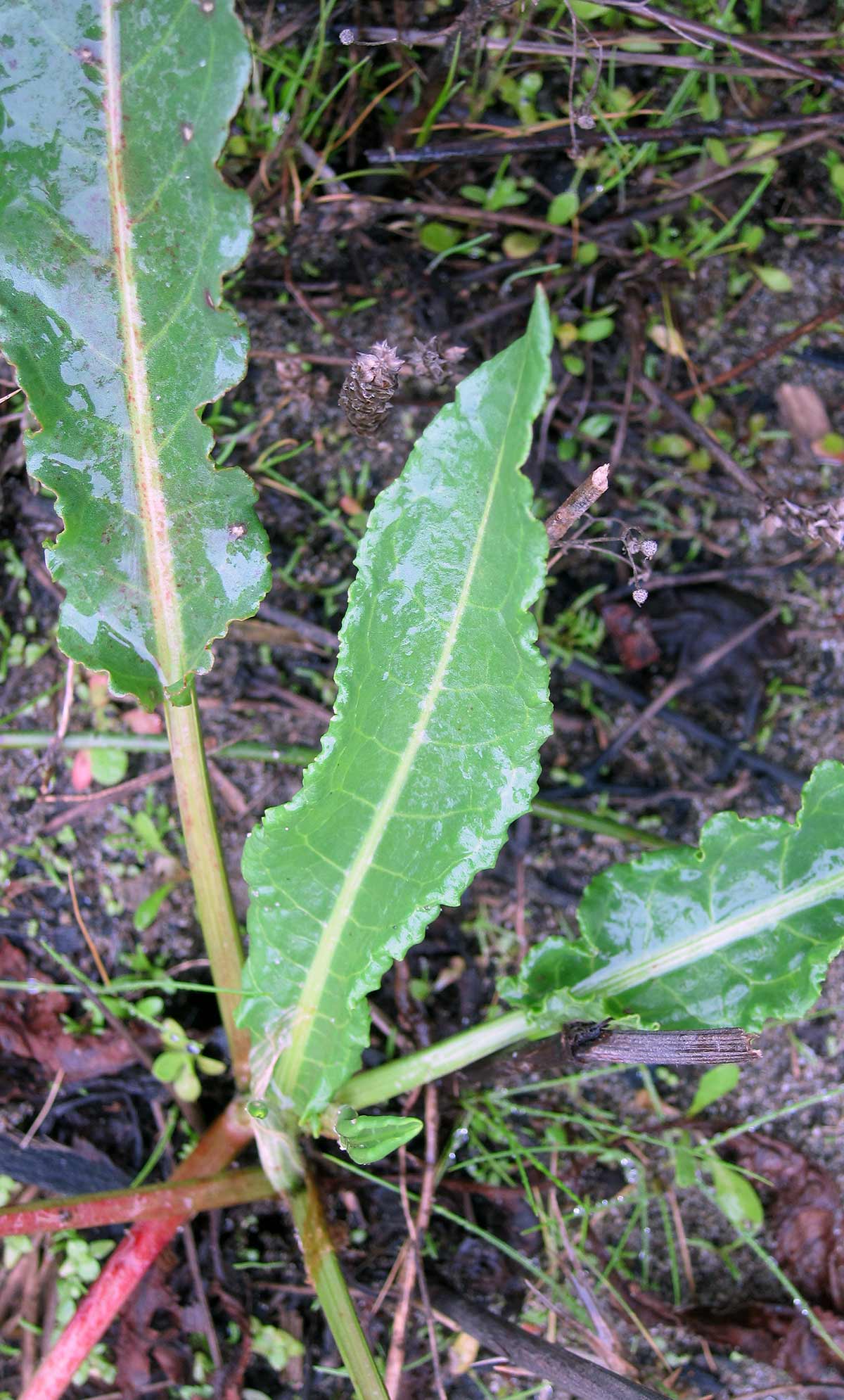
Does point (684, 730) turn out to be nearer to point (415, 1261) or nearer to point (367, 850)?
point (367, 850)

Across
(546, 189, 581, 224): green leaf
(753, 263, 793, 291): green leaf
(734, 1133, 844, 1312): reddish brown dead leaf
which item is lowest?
(734, 1133, 844, 1312): reddish brown dead leaf

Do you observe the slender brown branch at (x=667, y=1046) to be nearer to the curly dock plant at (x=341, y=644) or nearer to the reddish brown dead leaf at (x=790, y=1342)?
the curly dock plant at (x=341, y=644)

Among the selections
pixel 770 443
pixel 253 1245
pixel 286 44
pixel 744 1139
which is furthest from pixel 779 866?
pixel 286 44

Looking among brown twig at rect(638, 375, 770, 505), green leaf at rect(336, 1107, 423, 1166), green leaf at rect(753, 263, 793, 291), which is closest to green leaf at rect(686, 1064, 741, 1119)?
green leaf at rect(336, 1107, 423, 1166)

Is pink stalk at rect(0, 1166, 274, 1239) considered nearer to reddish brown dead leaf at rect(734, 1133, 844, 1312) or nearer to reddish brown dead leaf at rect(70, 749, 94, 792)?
reddish brown dead leaf at rect(70, 749, 94, 792)

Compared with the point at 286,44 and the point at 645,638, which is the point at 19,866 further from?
the point at 286,44

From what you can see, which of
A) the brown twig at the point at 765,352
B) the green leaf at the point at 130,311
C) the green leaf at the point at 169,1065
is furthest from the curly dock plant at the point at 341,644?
the brown twig at the point at 765,352
